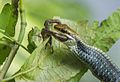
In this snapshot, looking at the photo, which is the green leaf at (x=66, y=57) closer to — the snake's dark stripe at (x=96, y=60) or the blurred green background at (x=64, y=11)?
the snake's dark stripe at (x=96, y=60)

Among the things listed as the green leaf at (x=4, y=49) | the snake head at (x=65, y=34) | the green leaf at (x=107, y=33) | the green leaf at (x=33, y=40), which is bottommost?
the green leaf at (x=4, y=49)

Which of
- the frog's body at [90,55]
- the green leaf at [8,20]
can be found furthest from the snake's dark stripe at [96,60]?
the green leaf at [8,20]

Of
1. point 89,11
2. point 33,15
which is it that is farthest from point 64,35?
point 89,11

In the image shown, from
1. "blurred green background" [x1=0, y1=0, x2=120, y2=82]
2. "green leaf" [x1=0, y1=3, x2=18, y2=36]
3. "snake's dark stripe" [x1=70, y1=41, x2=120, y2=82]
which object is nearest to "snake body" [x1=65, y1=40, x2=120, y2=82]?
"snake's dark stripe" [x1=70, y1=41, x2=120, y2=82]

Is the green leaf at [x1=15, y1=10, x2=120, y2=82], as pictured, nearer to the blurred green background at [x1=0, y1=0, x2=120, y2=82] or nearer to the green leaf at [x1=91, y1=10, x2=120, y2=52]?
the green leaf at [x1=91, y1=10, x2=120, y2=52]

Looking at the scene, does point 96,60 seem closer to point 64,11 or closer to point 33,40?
point 33,40

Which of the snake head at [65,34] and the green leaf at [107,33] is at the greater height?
the green leaf at [107,33]

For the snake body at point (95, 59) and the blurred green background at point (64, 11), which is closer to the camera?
the snake body at point (95, 59)

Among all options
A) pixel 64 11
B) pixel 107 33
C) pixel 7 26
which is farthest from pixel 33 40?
pixel 64 11
